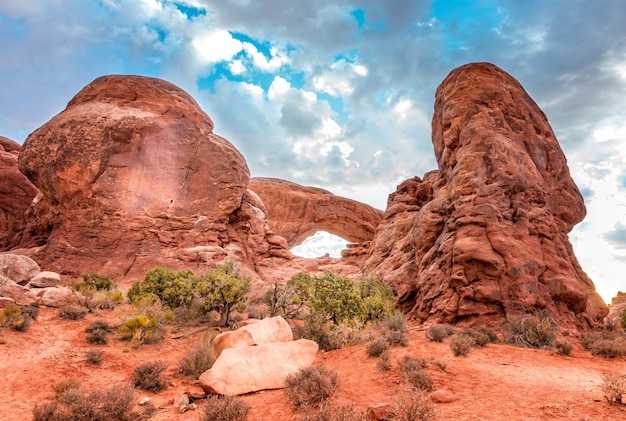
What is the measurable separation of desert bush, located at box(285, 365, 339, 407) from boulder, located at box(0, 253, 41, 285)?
45.5 feet

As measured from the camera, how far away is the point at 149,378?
700 cm

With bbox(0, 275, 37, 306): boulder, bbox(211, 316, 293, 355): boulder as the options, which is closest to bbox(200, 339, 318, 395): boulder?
bbox(211, 316, 293, 355): boulder

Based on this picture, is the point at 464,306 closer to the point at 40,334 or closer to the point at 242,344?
the point at 242,344

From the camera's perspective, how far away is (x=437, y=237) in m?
15.9

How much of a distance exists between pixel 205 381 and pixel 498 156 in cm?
1457

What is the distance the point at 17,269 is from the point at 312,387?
14954mm

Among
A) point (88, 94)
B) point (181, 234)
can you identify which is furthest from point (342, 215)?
point (88, 94)

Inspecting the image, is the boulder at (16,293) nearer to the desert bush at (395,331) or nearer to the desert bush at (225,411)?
the desert bush at (225,411)

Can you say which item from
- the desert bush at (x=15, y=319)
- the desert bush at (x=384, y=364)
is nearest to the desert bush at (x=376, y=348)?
the desert bush at (x=384, y=364)

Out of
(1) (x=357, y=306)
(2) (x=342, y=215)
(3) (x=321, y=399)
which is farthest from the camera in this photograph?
(2) (x=342, y=215)

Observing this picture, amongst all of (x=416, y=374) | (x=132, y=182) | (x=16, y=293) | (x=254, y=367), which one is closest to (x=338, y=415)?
(x=416, y=374)

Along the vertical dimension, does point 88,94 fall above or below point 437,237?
above

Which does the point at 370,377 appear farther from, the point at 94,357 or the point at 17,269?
the point at 17,269

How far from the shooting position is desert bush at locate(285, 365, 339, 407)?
18.0 feet
